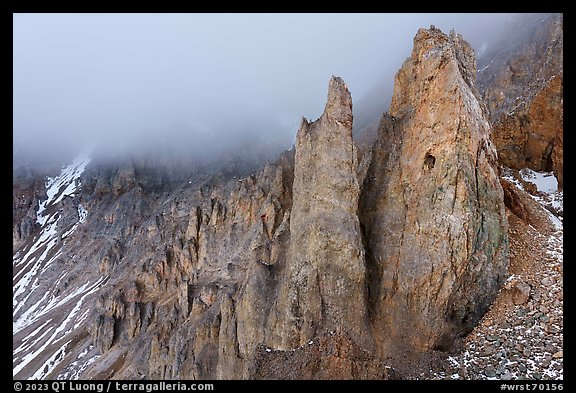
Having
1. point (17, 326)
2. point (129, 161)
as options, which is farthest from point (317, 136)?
point (129, 161)

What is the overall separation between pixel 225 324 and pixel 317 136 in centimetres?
1733

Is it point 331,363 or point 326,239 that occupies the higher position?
point 326,239

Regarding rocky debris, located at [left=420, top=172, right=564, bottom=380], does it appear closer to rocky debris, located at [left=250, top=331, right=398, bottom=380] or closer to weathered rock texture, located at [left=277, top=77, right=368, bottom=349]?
rocky debris, located at [left=250, top=331, right=398, bottom=380]

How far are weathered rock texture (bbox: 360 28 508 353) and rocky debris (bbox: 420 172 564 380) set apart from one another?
0.72 metres

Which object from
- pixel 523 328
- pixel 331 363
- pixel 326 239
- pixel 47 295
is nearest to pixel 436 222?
pixel 326 239

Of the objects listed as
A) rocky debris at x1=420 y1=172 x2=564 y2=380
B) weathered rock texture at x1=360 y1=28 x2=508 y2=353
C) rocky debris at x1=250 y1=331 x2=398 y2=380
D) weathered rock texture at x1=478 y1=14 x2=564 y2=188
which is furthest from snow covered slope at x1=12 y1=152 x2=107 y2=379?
weathered rock texture at x1=478 y1=14 x2=564 y2=188

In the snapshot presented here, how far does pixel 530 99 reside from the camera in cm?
3177

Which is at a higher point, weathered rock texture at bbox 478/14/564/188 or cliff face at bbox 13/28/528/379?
weathered rock texture at bbox 478/14/564/188

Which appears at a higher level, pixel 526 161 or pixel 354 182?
pixel 526 161

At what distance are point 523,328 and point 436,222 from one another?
565 centimetres

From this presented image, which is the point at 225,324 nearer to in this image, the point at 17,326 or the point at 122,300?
the point at 122,300

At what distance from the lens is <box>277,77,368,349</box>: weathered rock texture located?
18828 millimetres

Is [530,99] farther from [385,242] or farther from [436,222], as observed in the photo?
[385,242]

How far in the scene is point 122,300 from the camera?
76.9 meters
